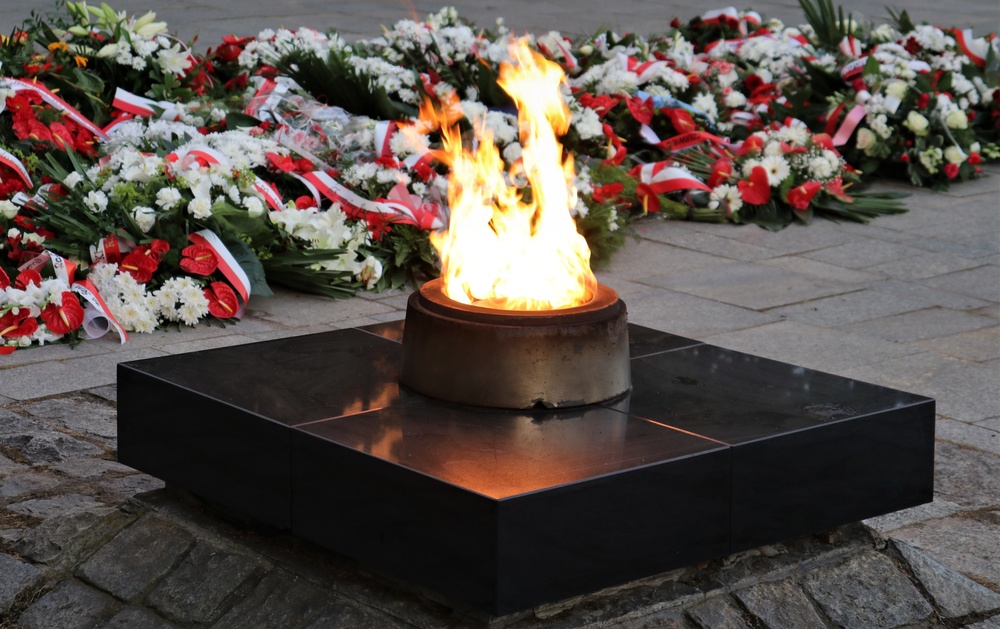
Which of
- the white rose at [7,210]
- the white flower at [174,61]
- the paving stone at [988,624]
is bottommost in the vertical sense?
the paving stone at [988,624]

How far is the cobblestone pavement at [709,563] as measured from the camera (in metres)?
2.90

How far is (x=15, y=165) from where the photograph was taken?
567cm

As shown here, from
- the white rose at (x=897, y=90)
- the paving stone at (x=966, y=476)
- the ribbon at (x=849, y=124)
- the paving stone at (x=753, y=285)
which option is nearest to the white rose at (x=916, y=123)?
the white rose at (x=897, y=90)

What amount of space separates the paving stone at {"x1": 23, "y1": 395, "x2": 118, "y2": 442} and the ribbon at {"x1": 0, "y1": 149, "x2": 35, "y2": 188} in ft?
5.08

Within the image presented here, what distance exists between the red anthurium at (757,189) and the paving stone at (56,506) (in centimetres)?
423

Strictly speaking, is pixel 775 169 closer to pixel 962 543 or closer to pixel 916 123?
pixel 916 123

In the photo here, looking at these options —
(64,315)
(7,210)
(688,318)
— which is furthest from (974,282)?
(7,210)

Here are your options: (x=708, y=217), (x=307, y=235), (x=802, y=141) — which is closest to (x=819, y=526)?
(x=307, y=235)

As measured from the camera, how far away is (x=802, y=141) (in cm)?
740

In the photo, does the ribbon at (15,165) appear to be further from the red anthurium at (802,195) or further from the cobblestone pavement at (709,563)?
the red anthurium at (802,195)

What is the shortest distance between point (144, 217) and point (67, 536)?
2.17m

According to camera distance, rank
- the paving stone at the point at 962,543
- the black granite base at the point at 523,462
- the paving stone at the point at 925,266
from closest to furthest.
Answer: the black granite base at the point at 523,462 < the paving stone at the point at 962,543 < the paving stone at the point at 925,266

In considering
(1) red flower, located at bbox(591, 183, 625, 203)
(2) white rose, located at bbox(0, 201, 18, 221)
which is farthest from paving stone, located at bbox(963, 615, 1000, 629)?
(2) white rose, located at bbox(0, 201, 18, 221)

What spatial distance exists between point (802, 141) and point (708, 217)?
0.76 metres
